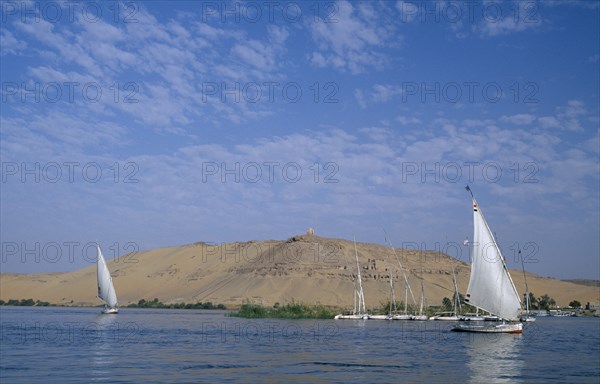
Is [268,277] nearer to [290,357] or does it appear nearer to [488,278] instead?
[488,278]

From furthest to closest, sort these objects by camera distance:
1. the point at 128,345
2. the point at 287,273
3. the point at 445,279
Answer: the point at 445,279, the point at 287,273, the point at 128,345

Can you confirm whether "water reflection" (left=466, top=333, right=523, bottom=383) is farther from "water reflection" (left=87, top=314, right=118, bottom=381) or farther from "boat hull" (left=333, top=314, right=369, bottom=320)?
"boat hull" (left=333, top=314, right=369, bottom=320)

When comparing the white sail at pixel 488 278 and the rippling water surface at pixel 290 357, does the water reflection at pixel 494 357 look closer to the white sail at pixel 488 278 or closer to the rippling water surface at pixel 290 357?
the rippling water surface at pixel 290 357

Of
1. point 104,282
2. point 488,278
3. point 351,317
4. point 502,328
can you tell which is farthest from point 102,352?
point 104,282

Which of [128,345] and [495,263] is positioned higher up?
[495,263]

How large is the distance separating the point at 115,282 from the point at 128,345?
318ft

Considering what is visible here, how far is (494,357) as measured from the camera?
30.3 meters

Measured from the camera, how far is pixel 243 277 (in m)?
108

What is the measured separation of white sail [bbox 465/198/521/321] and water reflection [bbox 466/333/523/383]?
198 centimetres

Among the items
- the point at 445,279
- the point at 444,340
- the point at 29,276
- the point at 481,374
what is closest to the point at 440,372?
the point at 481,374

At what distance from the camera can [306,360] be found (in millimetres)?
27922

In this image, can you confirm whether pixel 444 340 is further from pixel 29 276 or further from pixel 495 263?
pixel 29 276

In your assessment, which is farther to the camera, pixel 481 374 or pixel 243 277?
pixel 243 277

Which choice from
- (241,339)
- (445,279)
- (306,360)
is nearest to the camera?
(306,360)
